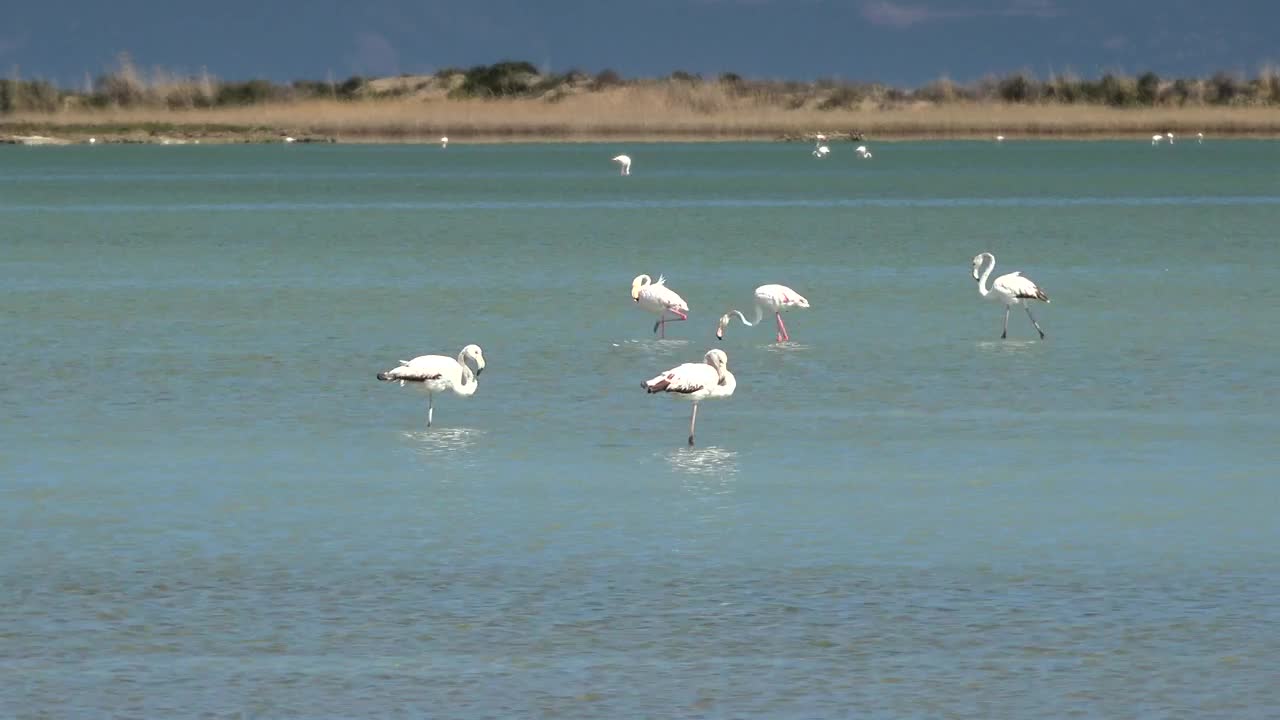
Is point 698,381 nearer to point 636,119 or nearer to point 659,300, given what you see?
point 659,300

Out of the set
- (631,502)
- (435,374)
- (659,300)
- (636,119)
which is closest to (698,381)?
(435,374)

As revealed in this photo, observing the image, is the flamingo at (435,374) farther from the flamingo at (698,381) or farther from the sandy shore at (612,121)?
the sandy shore at (612,121)

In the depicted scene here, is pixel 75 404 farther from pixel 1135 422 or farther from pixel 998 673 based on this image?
pixel 998 673

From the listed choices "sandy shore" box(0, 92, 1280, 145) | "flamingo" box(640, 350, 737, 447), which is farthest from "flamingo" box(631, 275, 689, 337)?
"sandy shore" box(0, 92, 1280, 145)

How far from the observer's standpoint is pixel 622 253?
38406mm

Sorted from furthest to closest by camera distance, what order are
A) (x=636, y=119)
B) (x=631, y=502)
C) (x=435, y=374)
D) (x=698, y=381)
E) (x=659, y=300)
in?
1. (x=636, y=119)
2. (x=659, y=300)
3. (x=435, y=374)
4. (x=698, y=381)
5. (x=631, y=502)

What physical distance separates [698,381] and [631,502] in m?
2.32

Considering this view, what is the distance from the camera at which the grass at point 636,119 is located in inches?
5261

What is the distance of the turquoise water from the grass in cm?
10230

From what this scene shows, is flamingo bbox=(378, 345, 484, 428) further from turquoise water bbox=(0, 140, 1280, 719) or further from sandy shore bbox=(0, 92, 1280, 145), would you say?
sandy shore bbox=(0, 92, 1280, 145)

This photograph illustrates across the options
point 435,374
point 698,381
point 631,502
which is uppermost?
point 698,381

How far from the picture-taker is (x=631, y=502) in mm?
13430

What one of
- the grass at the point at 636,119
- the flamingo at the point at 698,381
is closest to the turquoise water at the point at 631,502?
the flamingo at the point at 698,381

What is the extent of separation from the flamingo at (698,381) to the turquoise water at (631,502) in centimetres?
35
